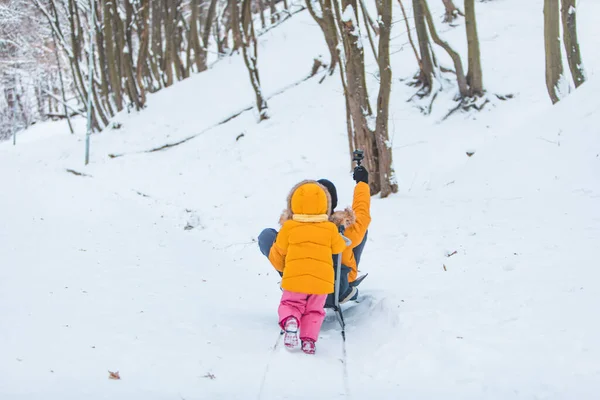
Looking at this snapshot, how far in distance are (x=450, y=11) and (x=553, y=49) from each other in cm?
781

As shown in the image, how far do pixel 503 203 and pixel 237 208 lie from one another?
215 inches

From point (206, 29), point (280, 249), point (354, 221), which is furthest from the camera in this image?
point (206, 29)

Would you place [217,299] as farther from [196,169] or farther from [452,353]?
[196,169]

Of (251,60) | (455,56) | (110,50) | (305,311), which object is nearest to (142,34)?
(110,50)

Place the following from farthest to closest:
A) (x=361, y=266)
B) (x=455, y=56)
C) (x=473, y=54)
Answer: (x=455, y=56), (x=473, y=54), (x=361, y=266)

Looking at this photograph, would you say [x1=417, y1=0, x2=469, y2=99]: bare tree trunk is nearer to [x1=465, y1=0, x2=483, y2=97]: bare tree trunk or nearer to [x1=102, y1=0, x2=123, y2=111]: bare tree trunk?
[x1=465, y1=0, x2=483, y2=97]: bare tree trunk

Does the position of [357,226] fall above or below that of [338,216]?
below

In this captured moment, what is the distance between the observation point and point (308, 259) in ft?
12.8

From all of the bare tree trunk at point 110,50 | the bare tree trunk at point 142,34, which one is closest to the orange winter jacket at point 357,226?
the bare tree trunk at point 142,34

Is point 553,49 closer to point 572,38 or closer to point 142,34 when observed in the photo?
point 572,38

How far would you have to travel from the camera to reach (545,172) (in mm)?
6949

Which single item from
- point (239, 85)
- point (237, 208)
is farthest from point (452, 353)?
point (239, 85)

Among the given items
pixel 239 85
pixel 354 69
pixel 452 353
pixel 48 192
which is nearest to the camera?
pixel 452 353

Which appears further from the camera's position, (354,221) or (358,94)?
(358,94)
